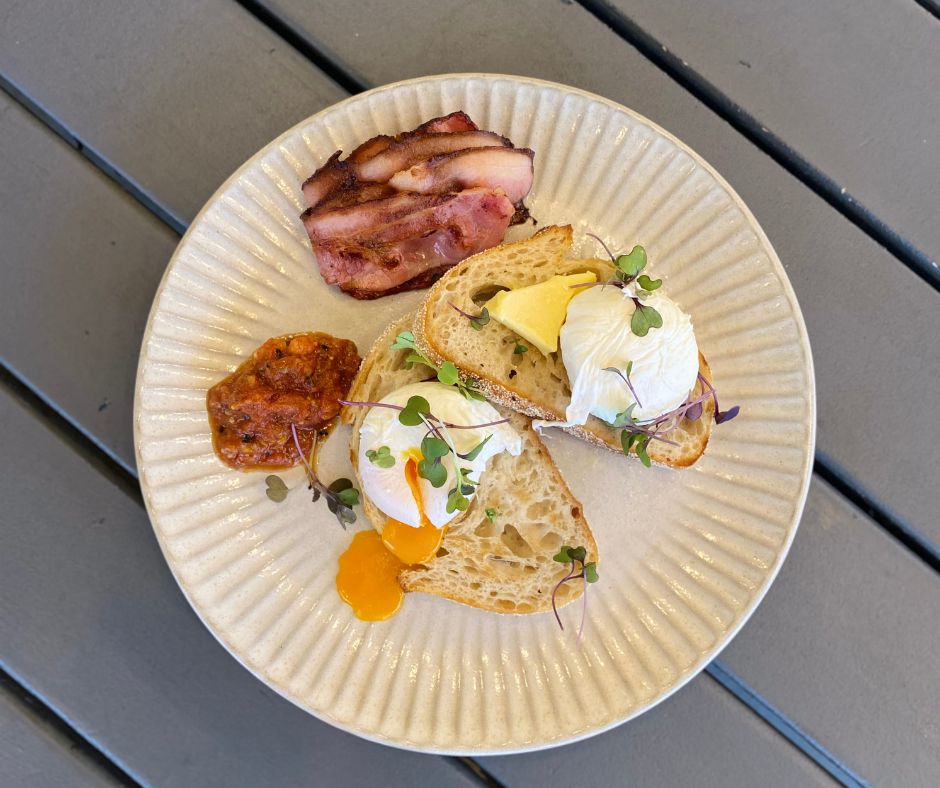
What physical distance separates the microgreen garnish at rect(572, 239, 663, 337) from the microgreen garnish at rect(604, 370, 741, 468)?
0.14m

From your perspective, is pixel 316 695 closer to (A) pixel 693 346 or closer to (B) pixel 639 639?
(B) pixel 639 639

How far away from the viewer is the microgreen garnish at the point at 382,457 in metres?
1.64

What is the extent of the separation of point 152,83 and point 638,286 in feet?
5.24

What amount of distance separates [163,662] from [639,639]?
1376 mm

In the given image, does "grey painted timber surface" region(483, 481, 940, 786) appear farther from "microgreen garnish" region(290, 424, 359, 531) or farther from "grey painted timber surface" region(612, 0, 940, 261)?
"grey painted timber surface" region(612, 0, 940, 261)

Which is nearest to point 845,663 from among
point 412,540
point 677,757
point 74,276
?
point 677,757

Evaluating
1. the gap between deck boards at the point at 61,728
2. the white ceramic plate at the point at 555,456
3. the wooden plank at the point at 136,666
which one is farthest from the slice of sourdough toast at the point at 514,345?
the gap between deck boards at the point at 61,728

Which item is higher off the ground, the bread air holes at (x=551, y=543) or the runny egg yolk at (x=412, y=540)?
the bread air holes at (x=551, y=543)

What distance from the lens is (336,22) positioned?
6.69ft

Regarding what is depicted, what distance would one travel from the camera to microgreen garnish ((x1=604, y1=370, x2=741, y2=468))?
1.66 meters

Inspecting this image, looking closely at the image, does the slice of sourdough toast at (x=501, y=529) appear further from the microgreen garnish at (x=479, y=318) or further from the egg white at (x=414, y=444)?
the microgreen garnish at (x=479, y=318)

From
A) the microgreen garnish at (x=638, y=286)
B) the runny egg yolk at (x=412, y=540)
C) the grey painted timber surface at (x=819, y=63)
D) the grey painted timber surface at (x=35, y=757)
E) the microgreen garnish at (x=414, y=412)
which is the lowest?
the grey painted timber surface at (x=35, y=757)

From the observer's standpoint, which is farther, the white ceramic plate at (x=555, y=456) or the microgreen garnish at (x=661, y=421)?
the white ceramic plate at (x=555, y=456)

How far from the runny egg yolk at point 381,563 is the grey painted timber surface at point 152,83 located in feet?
4.01
